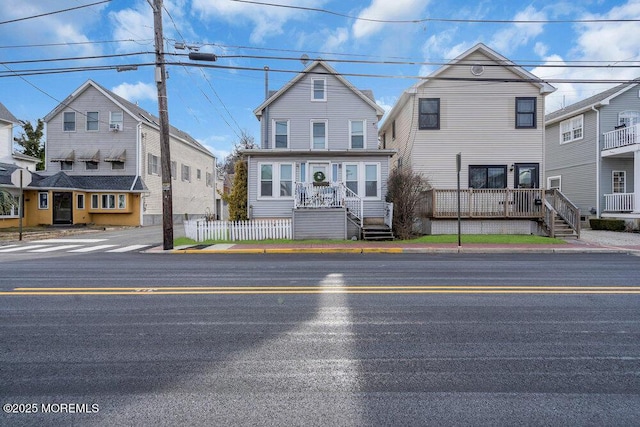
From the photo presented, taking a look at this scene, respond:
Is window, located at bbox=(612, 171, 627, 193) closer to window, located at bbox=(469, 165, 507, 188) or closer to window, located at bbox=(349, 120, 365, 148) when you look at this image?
window, located at bbox=(469, 165, 507, 188)

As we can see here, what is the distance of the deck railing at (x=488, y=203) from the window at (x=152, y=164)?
2162 centimetres

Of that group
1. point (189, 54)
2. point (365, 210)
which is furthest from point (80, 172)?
point (365, 210)

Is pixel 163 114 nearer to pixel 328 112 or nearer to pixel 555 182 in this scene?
pixel 328 112

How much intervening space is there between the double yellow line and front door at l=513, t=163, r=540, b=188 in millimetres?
13397

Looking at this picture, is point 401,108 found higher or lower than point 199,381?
higher

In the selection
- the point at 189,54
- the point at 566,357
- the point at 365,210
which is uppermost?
the point at 189,54

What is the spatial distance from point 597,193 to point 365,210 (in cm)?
1484

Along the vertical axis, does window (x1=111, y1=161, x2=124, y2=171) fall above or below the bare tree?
above

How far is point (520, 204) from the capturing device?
17.2 metres

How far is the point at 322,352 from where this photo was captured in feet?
12.3

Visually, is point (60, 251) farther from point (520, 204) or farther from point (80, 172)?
point (520, 204)

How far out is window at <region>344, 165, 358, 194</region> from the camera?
1892 centimetres

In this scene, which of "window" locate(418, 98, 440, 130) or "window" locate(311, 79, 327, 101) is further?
"window" locate(311, 79, 327, 101)

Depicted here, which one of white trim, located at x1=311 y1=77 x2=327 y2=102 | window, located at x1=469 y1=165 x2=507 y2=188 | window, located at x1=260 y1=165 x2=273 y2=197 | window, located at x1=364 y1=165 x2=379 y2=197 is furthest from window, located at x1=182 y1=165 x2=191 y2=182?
window, located at x1=469 y1=165 x2=507 y2=188
